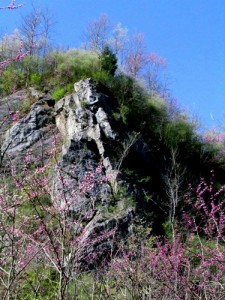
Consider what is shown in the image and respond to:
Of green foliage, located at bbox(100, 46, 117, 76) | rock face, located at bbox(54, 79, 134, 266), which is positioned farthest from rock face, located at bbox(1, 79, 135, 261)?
green foliage, located at bbox(100, 46, 117, 76)

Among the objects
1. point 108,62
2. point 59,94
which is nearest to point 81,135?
point 59,94

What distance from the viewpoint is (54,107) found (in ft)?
65.0

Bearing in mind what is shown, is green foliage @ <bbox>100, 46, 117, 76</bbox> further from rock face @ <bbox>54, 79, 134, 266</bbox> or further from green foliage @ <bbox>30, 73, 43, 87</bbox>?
green foliage @ <bbox>30, 73, 43, 87</bbox>

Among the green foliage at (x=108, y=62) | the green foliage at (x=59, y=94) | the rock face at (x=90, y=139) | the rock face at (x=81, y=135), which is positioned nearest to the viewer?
the rock face at (x=90, y=139)

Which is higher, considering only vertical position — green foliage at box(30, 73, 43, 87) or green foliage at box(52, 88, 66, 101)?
green foliage at box(30, 73, 43, 87)

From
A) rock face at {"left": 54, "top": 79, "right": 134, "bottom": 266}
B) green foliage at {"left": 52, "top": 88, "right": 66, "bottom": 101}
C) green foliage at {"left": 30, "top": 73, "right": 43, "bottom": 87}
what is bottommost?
rock face at {"left": 54, "top": 79, "right": 134, "bottom": 266}

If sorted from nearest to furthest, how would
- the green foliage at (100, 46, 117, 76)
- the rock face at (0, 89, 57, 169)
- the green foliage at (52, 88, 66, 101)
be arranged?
the rock face at (0, 89, 57, 169), the green foliage at (52, 88, 66, 101), the green foliage at (100, 46, 117, 76)

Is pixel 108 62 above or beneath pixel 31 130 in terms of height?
above

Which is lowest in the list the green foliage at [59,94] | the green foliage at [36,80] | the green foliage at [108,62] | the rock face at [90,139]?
the rock face at [90,139]

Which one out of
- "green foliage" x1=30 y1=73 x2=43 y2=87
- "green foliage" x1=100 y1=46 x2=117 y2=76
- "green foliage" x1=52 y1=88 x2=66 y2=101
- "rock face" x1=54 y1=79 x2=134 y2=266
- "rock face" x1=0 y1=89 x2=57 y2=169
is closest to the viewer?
"rock face" x1=54 y1=79 x2=134 y2=266

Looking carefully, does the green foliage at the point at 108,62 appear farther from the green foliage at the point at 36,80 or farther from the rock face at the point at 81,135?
the green foliage at the point at 36,80

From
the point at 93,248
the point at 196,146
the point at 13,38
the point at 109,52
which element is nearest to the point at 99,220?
the point at 93,248

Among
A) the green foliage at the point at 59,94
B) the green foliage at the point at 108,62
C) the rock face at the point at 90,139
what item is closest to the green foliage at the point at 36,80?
the green foliage at the point at 59,94

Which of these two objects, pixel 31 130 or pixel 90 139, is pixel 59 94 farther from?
pixel 90 139
